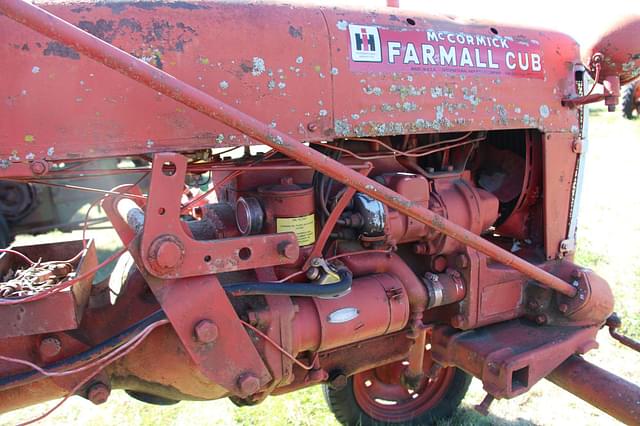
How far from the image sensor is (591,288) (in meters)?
2.38

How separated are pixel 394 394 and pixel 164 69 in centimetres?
216

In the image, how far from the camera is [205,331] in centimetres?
165

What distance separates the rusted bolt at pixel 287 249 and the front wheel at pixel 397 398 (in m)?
1.28

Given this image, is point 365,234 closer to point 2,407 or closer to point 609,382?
point 609,382

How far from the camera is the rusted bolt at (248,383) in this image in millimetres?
1749

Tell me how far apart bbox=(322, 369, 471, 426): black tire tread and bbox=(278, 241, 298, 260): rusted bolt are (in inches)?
45.4

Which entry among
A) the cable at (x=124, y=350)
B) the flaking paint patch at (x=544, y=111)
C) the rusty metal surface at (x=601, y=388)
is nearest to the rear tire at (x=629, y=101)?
the flaking paint patch at (x=544, y=111)

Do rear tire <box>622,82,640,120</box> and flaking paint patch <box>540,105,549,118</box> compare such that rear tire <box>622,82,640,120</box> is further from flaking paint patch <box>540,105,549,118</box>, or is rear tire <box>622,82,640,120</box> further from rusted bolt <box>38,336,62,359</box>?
rusted bolt <box>38,336,62,359</box>

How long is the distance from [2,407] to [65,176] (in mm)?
764

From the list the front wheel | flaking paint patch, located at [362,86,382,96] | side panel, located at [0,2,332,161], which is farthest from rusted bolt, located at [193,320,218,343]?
the front wheel

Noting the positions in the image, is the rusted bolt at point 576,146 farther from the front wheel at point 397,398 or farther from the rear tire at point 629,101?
the rear tire at point 629,101

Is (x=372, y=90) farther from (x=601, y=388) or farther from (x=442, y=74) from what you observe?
(x=601, y=388)

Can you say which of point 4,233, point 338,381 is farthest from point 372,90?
point 4,233

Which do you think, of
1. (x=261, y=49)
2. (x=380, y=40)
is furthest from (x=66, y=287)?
(x=380, y=40)
